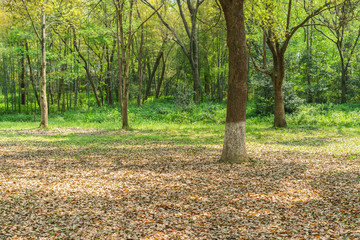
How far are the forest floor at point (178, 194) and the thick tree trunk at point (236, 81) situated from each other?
59cm

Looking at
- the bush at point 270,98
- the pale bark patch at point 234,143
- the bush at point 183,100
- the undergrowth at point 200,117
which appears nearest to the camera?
the pale bark patch at point 234,143

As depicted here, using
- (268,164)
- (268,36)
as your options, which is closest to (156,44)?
(268,36)

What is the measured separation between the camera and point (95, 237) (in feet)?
14.3

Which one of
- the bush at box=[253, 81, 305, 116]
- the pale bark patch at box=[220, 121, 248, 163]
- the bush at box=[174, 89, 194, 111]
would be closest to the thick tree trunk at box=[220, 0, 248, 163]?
the pale bark patch at box=[220, 121, 248, 163]

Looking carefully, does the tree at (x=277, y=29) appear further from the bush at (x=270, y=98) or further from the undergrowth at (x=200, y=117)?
the bush at (x=270, y=98)

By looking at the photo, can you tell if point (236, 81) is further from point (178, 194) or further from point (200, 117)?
point (200, 117)

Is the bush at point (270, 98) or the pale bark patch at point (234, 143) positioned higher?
the bush at point (270, 98)

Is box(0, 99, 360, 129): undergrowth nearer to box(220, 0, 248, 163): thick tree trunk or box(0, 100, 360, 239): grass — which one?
box(0, 100, 360, 239): grass

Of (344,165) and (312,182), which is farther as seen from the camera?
(344,165)

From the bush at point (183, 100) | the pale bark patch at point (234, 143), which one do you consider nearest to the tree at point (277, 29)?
the pale bark patch at point (234, 143)

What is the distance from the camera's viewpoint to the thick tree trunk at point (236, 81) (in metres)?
8.69

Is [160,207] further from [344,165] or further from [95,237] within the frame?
[344,165]

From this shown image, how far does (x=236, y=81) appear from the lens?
8828mm

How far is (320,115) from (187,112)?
10240 mm
